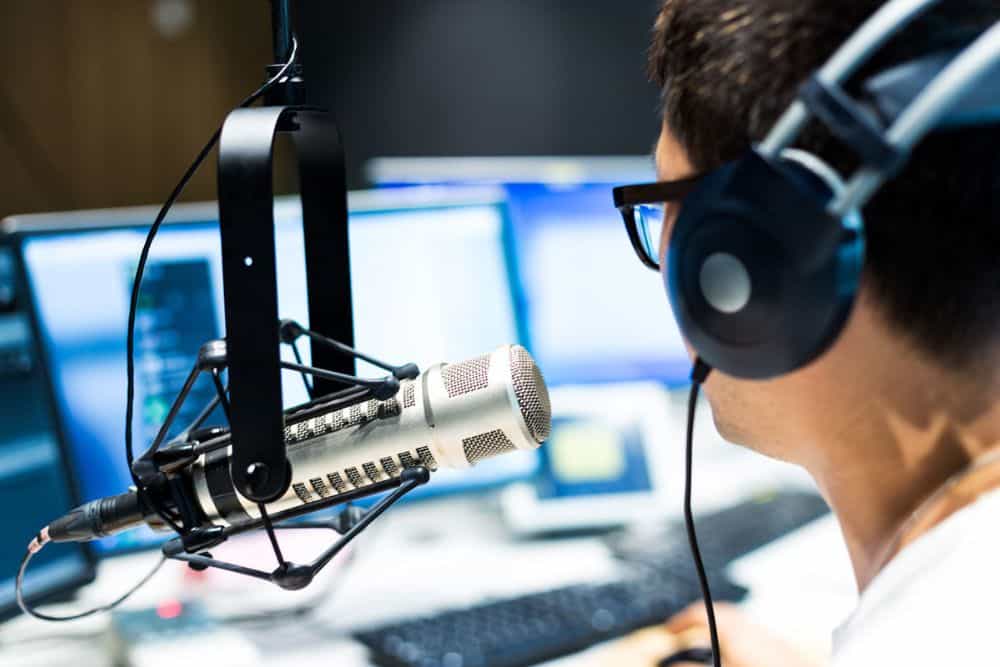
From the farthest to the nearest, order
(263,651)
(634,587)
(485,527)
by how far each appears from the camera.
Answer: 1. (485,527)
2. (634,587)
3. (263,651)

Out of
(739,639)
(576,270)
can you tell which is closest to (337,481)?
(739,639)

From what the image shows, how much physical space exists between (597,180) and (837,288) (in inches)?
45.5

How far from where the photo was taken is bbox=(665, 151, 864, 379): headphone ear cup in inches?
18.5

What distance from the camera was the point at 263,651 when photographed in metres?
1.03

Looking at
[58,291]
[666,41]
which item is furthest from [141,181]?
[666,41]

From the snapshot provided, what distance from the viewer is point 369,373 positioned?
1.33m

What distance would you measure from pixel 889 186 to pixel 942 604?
22 cm

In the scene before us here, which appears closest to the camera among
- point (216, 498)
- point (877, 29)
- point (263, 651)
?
point (877, 29)

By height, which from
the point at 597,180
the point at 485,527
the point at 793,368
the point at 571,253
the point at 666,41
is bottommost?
the point at 485,527

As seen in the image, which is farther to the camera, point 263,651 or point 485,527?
point 485,527

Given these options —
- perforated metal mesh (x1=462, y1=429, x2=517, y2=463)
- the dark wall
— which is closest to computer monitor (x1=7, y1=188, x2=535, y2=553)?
perforated metal mesh (x1=462, y1=429, x2=517, y2=463)

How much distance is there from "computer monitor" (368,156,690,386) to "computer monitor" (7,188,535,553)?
0.20m

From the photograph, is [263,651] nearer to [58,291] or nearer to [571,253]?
[58,291]

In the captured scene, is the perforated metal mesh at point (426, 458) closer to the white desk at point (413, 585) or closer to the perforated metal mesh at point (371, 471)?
the perforated metal mesh at point (371, 471)
